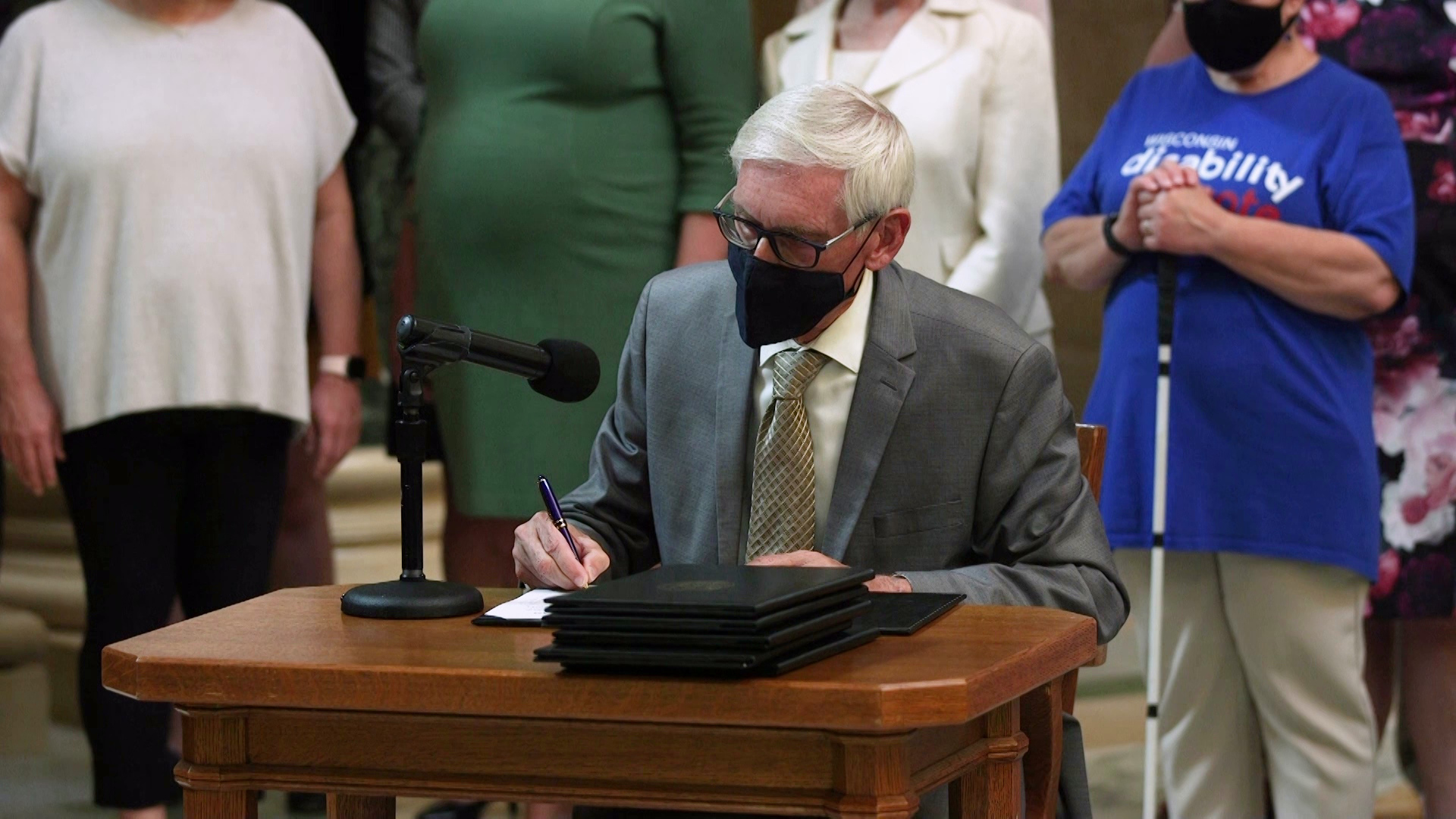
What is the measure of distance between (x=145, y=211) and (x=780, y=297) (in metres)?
1.58

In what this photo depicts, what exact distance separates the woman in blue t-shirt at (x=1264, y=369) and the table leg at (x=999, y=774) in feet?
4.82

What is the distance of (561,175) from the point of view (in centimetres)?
354

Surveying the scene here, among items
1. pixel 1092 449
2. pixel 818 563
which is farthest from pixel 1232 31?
pixel 818 563

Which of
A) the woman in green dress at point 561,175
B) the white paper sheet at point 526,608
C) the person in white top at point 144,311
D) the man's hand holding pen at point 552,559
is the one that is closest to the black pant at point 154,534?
the person in white top at point 144,311

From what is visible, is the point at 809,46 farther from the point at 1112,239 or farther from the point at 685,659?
the point at 685,659

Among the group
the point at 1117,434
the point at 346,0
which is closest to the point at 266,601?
the point at 1117,434

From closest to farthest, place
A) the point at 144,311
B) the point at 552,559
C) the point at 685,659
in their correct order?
the point at 685,659, the point at 552,559, the point at 144,311

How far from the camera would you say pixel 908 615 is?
2.03 meters

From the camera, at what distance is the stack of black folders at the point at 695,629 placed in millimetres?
1776

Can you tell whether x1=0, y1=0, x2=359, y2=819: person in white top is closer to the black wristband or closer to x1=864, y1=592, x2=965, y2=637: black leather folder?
the black wristband

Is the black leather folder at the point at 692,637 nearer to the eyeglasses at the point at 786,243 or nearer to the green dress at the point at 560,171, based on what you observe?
the eyeglasses at the point at 786,243

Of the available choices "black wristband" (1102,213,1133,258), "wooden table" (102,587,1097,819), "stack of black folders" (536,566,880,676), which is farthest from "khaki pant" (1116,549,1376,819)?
"stack of black folders" (536,566,880,676)

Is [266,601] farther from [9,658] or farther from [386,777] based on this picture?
[9,658]

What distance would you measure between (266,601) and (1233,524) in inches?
69.2
